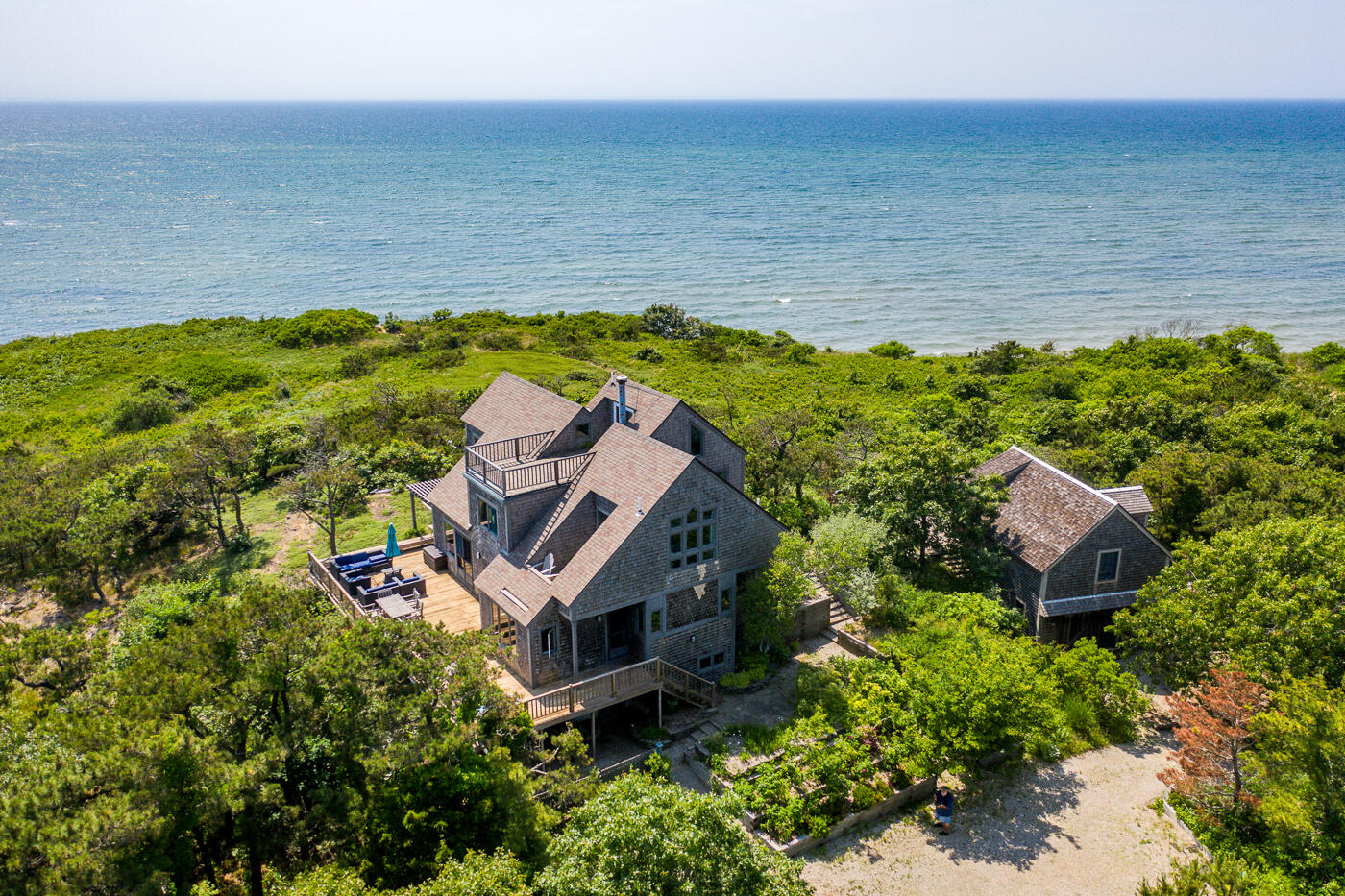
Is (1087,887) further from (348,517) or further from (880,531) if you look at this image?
(348,517)

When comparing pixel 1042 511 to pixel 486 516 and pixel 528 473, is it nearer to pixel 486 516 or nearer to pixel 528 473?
pixel 528 473

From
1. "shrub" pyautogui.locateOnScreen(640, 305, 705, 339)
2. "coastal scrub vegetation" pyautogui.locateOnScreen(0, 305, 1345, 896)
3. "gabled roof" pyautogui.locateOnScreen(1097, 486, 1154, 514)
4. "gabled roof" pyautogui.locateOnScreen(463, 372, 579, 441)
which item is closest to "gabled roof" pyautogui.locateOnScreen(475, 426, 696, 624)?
"gabled roof" pyautogui.locateOnScreen(463, 372, 579, 441)

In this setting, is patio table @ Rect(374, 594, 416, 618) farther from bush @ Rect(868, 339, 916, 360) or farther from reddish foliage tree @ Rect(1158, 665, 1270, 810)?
bush @ Rect(868, 339, 916, 360)

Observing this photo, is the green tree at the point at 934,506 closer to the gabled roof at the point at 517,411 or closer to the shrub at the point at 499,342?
the gabled roof at the point at 517,411

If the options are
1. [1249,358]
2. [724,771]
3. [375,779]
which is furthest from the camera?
[1249,358]

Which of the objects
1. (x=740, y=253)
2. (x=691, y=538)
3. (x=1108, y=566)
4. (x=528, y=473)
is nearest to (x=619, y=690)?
(x=691, y=538)

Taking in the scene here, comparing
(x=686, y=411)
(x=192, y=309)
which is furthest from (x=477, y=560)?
(x=192, y=309)
